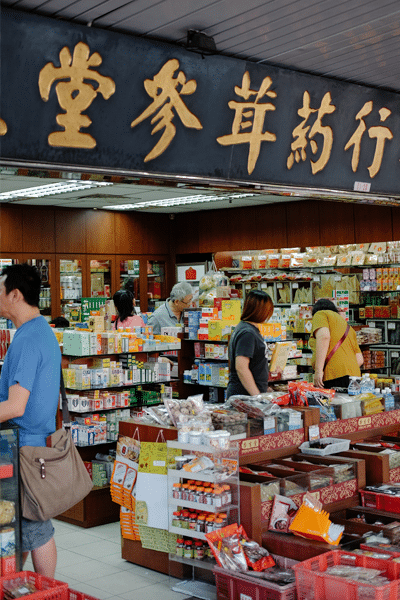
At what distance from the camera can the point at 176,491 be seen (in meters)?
3.89

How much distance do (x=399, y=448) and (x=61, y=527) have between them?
9.38 ft

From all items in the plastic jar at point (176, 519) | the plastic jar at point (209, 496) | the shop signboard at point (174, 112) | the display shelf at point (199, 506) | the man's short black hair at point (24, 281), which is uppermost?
the shop signboard at point (174, 112)

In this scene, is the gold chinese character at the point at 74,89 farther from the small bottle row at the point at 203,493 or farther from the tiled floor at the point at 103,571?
the tiled floor at the point at 103,571

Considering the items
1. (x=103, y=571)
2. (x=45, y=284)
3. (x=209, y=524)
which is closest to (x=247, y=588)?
(x=209, y=524)

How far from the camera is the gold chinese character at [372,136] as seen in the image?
432 cm

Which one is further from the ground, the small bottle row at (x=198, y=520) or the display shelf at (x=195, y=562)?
the small bottle row at (x=198, y=520)

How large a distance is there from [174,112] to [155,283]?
29.9ft

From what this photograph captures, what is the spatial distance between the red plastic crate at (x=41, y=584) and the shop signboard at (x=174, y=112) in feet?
5.51

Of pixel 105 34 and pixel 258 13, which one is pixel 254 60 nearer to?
pixel 258 13

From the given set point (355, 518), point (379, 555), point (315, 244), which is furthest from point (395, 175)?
point (315, 244)

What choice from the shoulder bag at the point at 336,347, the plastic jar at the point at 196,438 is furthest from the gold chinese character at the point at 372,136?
the plastic jar at the point at 196,438

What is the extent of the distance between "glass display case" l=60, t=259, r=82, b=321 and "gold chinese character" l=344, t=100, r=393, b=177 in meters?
7.35

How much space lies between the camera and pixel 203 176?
3.53m

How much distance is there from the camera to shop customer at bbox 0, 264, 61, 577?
3141 mm
